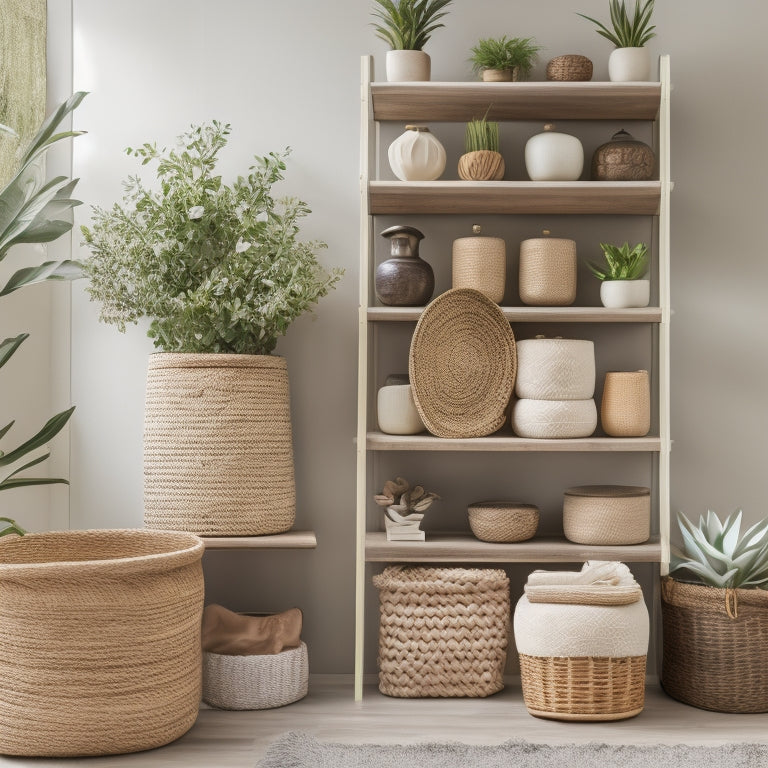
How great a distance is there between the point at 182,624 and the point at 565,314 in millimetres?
1337

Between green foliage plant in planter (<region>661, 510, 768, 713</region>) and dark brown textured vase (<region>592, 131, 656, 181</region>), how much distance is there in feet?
3.33

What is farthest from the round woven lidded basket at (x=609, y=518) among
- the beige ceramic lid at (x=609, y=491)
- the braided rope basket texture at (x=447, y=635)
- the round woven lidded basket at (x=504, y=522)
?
the braided rope basket texture at (x=447, y=635)

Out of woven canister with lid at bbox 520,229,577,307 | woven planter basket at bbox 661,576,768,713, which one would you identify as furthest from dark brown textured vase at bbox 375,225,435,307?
woven planter basket at bbox 661,576,768,713

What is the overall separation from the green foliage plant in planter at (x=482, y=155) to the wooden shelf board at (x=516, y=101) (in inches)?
3.6

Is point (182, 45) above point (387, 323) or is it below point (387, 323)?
above

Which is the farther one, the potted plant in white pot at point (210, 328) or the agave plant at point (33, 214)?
the potted plant in white pot at point (210, 328)

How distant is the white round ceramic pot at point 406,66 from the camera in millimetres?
2611

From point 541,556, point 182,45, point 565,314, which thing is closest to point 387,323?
point 565,314

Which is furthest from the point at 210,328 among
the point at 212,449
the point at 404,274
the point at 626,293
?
the point at 626,293

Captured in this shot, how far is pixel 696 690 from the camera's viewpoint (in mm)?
2461

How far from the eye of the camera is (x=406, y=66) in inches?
103

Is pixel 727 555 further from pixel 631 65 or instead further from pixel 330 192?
pixel 330 192

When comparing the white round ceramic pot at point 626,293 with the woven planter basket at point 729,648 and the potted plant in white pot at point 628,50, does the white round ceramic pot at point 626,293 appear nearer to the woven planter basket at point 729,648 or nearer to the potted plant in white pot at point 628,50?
the potted plant in white pot at point 628,50

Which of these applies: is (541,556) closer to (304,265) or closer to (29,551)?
(304,265)
